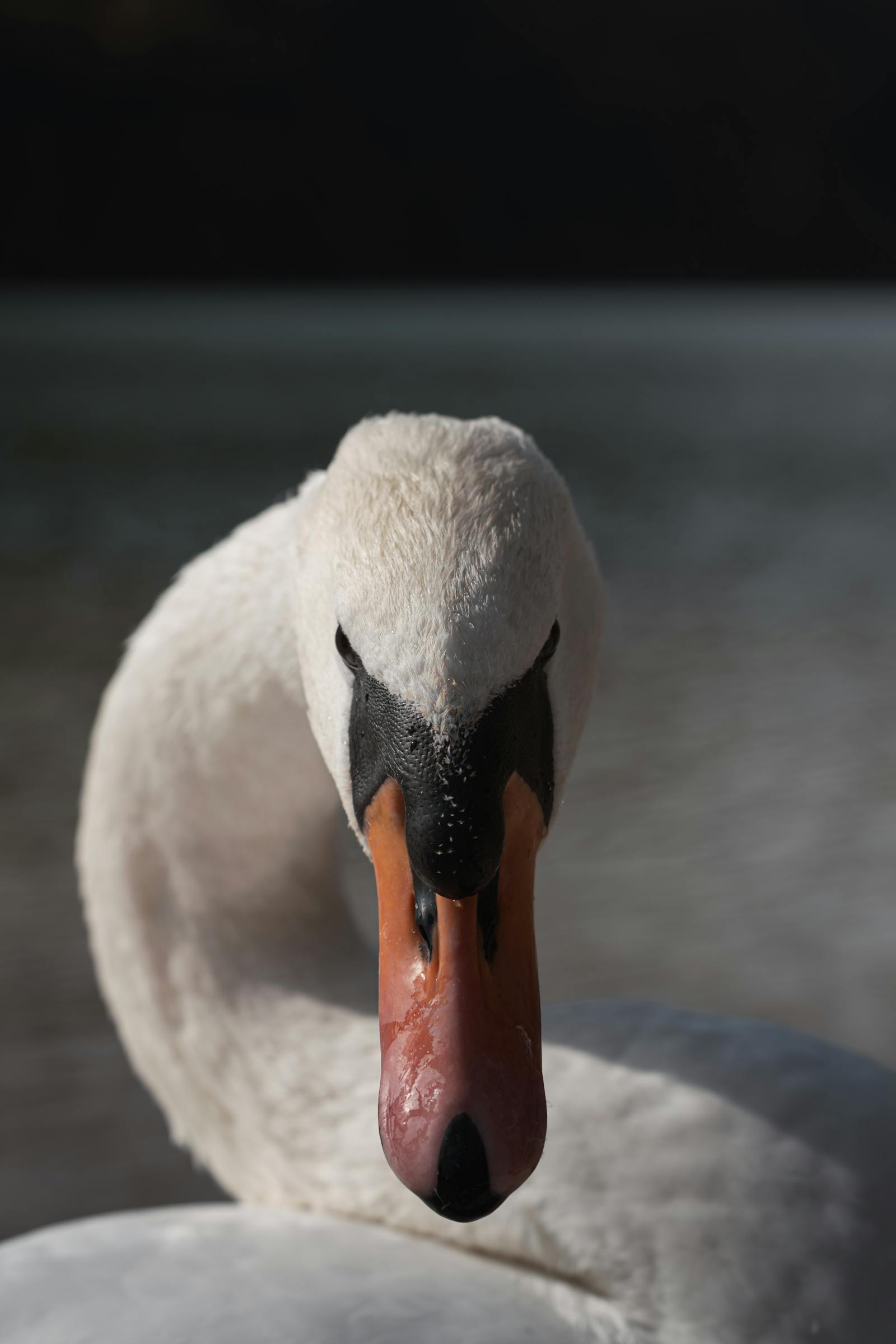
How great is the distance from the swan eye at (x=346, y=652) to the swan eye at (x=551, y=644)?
0.14m

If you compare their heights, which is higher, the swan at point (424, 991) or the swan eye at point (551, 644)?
the swan eye at point (551, 644)

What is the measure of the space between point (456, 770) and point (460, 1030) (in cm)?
18

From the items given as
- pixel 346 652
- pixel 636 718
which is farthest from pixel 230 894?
pixel 636 718

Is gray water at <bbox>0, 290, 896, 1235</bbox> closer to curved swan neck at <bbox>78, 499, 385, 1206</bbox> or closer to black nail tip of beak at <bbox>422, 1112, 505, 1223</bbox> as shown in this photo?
curved swan neck at <bbox>78, 499, 385, 1206</bbox>

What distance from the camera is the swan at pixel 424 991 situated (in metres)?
0.99

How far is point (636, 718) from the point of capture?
5.28 m

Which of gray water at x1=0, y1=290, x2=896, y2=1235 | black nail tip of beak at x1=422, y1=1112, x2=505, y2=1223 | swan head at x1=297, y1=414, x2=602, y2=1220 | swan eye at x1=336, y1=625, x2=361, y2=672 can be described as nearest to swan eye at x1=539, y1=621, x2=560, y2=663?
swan head at x1=297, y1=414, x2=602, y2=1220

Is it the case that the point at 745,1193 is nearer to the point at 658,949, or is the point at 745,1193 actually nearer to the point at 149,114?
the point at 658,949

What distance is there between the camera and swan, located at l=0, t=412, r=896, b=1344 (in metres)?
0.99

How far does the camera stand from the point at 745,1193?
4.40ft

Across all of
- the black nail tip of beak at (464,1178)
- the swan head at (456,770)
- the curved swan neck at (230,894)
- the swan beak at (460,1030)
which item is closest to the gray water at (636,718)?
the curved swan neck at (230,894)

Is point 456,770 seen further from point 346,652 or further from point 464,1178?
point 464,1178

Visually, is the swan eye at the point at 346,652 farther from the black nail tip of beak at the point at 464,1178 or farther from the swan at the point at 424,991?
the black nail tip of beak at the point at 464,1178

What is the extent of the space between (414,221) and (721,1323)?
47729 mm
